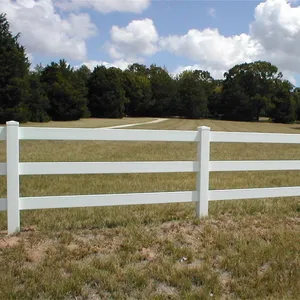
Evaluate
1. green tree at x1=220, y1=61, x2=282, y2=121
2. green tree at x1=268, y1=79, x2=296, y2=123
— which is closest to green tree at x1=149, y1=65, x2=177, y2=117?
green tree at x1=220, y1=61, x2=282, y2=121

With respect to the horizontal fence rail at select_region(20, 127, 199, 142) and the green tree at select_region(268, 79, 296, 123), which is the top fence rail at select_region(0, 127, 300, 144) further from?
the green tree at select_region(268, 79, 296, 123)

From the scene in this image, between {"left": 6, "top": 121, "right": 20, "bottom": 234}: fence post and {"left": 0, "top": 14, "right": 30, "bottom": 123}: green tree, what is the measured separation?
1426 inches

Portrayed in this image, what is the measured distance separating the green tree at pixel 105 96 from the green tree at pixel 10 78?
2897cm

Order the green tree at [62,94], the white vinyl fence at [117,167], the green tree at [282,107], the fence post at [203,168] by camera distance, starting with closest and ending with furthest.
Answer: the white vinyl fence at [117,167]
the fence post at [203,168]
the green tree at [62,94]
the green tree at [282,107]

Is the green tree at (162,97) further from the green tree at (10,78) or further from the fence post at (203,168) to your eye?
the fence post at (203,168)

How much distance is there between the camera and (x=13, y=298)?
3066 mm

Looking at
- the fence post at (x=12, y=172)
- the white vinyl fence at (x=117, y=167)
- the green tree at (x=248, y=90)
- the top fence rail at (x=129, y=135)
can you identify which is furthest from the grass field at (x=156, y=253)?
the green tree at (x=248, y=90)

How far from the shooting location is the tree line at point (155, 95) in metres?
56.8

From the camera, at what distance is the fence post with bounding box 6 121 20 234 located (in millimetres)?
4383

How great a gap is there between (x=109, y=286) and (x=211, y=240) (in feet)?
5.47

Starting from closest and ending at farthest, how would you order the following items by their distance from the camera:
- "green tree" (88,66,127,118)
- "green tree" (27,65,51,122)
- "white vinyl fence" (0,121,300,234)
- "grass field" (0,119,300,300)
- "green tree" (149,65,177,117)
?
"grass field" (0,119,300,300), "white vinyl fence" (0,121,300,234), "green tree" (27,65,51,122), "green tree" (88,66,127,118), "green tree" (149,65,177,117)

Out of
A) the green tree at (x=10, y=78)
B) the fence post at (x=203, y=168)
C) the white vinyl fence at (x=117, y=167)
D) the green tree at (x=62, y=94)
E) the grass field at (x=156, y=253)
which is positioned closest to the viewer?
the grass field at (x=156, y=253)

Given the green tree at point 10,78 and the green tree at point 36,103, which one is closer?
the green tree at point 10,78

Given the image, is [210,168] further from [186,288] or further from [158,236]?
[186,288]
